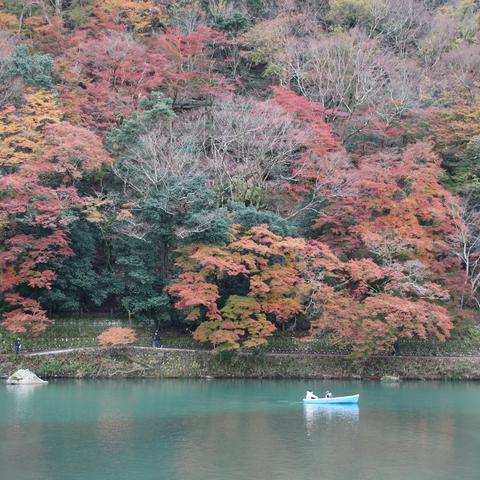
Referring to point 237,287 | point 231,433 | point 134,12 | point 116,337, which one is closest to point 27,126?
point 116,337

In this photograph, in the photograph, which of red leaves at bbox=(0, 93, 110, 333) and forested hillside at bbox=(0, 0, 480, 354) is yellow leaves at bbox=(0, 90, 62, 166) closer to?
red leaves at bbox=(0, 93, 110, 333)

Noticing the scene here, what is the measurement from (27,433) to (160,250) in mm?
18770

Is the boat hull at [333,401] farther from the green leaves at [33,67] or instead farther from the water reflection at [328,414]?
the green leaves at [33,67]

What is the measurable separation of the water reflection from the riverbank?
852 cm

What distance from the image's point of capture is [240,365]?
126 ft

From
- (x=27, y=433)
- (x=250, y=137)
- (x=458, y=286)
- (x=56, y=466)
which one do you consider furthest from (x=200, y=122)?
(x=56, y=466)

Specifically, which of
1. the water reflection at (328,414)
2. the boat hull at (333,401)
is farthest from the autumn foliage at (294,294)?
the water reflection at (328,414)

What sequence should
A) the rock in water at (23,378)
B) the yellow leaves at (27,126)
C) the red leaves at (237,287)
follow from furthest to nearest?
the yellow leaves at (27,126)
the red leaves at (237,287)
the rock in water at (23,378)

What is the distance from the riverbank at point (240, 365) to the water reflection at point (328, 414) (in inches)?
336

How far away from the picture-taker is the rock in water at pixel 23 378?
3500 cm

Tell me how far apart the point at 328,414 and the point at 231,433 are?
5325 mm

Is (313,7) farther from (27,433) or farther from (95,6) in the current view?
(27,433)

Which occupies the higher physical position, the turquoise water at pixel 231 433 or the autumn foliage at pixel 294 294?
the autumn foliage at pixel 294 294

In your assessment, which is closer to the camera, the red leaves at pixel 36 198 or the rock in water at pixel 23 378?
the rock in water at pixel 23 378
